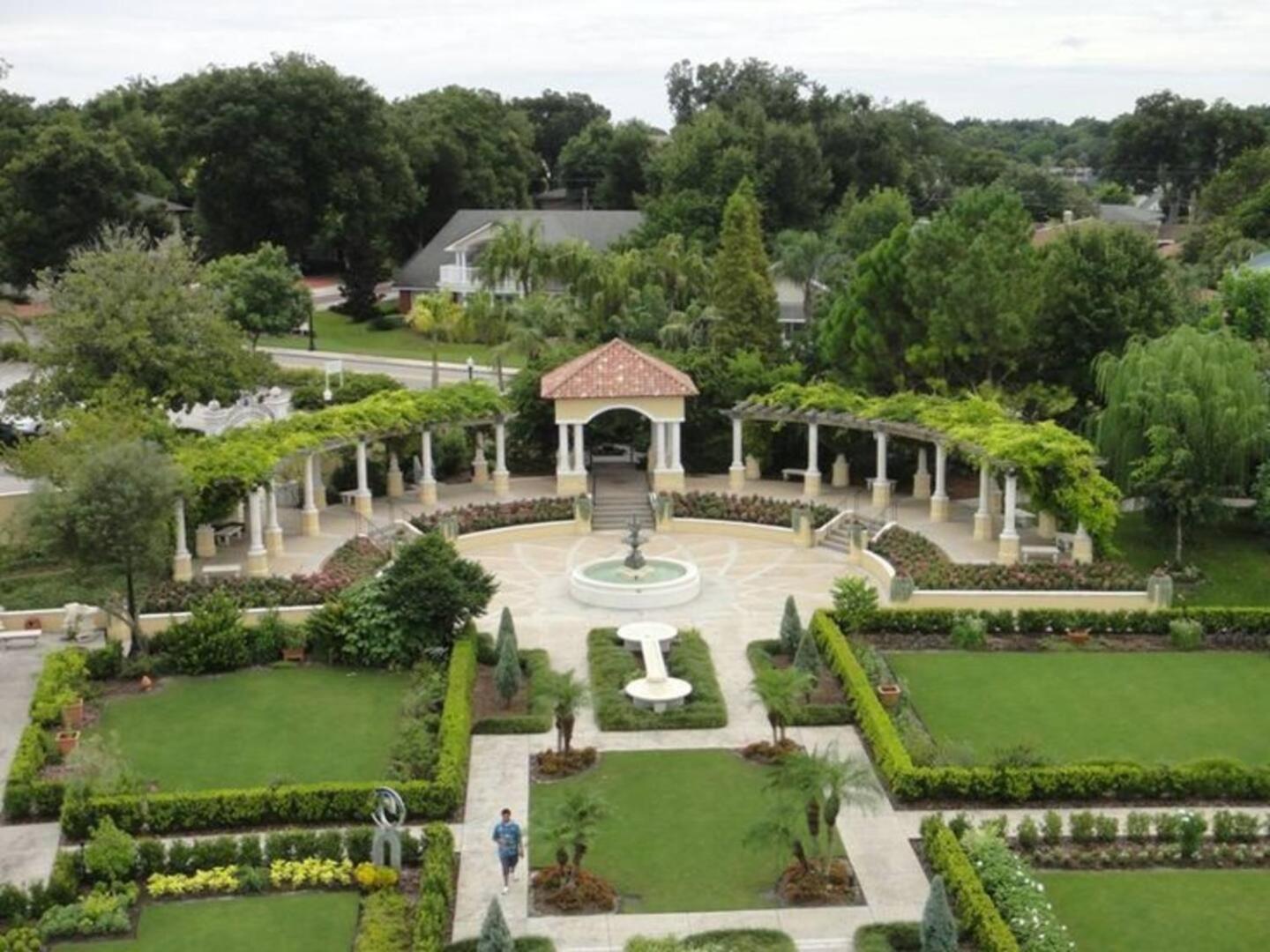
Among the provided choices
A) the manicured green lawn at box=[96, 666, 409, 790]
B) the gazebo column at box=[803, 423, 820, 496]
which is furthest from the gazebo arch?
the manicured green lawn at box=[96, 666, 409, 790]

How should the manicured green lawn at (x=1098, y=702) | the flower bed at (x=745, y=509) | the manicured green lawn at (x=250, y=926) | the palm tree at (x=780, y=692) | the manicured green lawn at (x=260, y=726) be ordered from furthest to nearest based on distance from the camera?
the flower bed at (x=745, y=509)
the manicured green lawn at (x=1098, y=702)
the manicured green lawn at (x=260, y=726)
the palm tree at (x=780, y=692)
the manicured green lawn at (x=250, y=926)

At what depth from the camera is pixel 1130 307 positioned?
154ft

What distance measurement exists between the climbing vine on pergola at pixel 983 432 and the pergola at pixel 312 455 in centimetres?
821

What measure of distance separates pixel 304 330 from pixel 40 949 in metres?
59.2

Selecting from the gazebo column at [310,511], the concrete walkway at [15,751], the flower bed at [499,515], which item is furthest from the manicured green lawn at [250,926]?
the gazebo column at [310,511]

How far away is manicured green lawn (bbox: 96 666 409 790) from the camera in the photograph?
93.2 feet

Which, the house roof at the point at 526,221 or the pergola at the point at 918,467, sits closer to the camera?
the pergola at the point at 918,467

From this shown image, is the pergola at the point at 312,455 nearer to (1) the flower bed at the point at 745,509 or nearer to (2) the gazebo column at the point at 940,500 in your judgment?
(1) the flower bed at the point at 745,509

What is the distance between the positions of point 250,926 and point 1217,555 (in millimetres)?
28428

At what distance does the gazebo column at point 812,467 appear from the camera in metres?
47.2

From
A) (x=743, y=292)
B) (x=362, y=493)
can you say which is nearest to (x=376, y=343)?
(x=743, y=292)

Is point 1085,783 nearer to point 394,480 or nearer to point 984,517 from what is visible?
point 984,517

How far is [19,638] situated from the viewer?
3581 centimetres

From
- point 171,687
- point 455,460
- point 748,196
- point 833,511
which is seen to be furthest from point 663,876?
point 748,196
